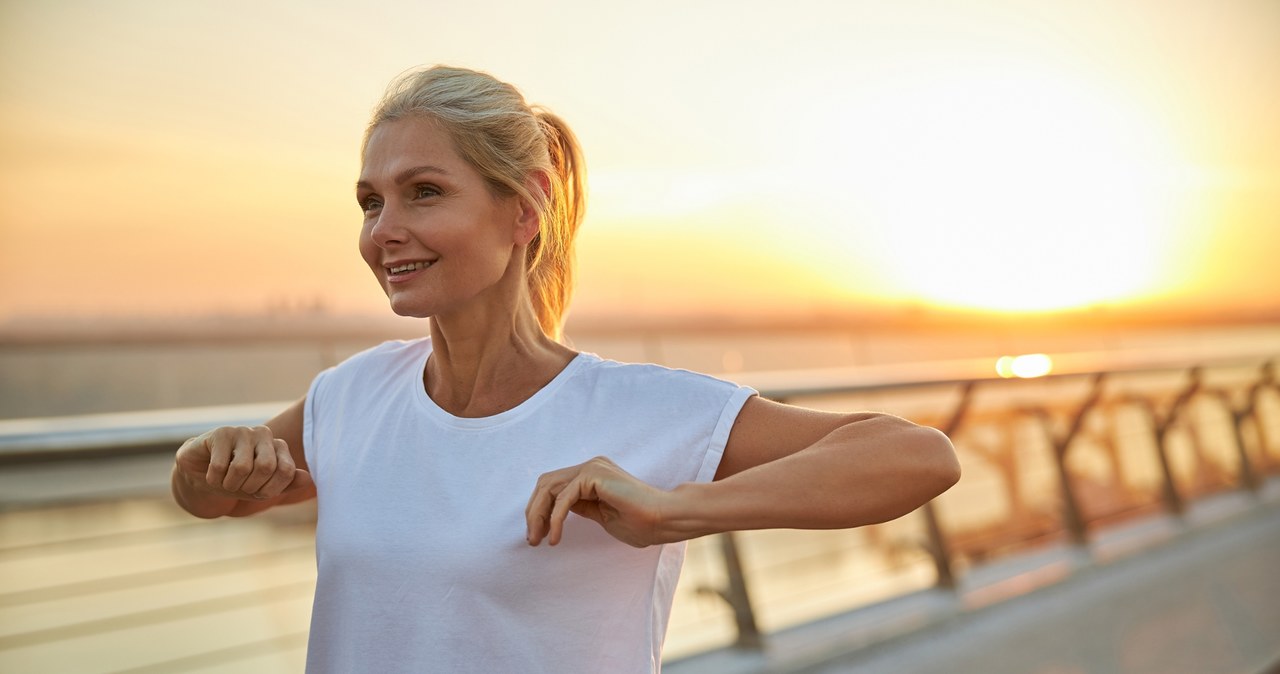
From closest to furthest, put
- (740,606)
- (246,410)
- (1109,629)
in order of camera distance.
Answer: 1. (246,410)
2. (740,606)
3. (1109,629)

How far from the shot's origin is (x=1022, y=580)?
3.70 metres

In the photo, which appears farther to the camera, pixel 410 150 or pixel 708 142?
pixel 708 142

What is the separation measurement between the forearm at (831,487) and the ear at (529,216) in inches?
17.7

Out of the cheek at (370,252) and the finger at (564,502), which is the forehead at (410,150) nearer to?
the cheek at (370,252)

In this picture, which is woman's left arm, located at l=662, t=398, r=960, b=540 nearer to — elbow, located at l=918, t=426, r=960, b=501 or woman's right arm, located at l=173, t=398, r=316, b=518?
elbow, located at l=918, t=426, r=960, b=501

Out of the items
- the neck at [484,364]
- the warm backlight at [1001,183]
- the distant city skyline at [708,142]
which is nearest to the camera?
the neck at [484,364]

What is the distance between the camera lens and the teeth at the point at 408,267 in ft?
4.09

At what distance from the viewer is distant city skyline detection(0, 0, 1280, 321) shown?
6.20m

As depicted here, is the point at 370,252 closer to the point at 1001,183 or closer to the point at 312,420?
the point at 312,420

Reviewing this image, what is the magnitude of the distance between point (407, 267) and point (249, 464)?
0.97 ft

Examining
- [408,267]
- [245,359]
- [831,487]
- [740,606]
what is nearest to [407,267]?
[408,267]

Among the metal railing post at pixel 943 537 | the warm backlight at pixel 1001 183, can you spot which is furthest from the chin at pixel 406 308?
the warm backlight at pixel 1001 183

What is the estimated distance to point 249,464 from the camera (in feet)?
3.89

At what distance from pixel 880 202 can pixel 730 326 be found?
640cm
